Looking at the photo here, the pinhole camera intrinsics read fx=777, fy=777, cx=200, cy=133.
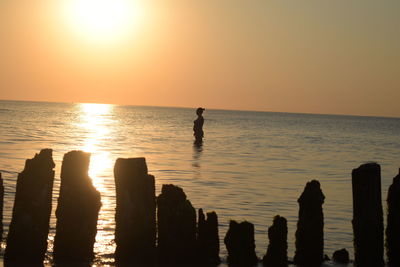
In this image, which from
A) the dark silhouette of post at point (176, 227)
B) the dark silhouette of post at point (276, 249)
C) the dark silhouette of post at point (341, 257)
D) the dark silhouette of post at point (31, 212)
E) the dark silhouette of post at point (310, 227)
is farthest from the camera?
the dark silhouette of post at point (341, 257)

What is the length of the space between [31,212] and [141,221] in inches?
69.7

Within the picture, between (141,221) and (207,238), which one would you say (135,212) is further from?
(207,238)

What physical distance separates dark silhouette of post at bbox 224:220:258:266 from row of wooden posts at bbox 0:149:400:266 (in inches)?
0.6

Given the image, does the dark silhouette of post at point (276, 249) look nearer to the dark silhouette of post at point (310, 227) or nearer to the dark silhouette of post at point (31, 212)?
the dark silhouette of post at point (310, 227)

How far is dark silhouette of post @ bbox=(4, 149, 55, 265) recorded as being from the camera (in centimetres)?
1243

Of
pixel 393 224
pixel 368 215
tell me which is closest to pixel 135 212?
pixel 368 215

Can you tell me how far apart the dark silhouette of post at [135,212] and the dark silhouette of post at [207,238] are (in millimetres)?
778

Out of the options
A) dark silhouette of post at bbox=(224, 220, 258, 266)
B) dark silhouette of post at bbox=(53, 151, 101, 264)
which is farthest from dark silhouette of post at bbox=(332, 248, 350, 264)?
dark silhouette of post at bbox=(53, 151, 101, 264)

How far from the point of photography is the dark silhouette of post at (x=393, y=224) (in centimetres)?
1315

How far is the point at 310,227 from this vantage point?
43.2ft

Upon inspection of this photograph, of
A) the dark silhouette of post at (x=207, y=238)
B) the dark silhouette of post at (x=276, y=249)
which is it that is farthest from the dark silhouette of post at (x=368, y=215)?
the dark silhouette of post at (x=207, y=238)

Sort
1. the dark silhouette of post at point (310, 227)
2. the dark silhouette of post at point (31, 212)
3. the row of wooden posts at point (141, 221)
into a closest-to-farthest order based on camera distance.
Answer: the dark silhouette of post at point (31, 212), the row of wooden posts at point (141, 221), the dark silhouette of post at point (310, 227)

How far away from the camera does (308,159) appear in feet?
144

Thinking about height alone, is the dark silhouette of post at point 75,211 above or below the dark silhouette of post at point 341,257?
above
